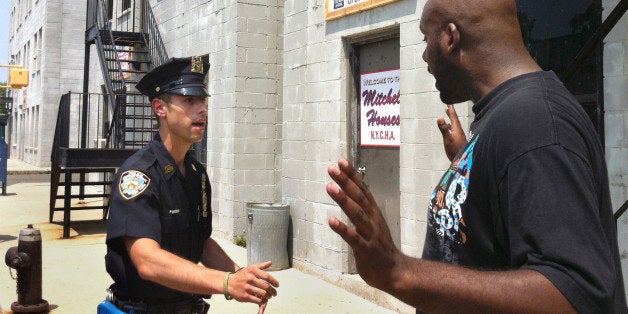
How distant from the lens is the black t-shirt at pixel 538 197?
1.17 meters

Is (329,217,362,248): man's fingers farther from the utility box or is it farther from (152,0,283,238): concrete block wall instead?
the utility box

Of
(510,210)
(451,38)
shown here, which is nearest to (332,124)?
(451,38)

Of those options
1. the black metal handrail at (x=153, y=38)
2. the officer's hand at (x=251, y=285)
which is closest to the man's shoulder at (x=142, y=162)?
the officer's hand at (x=251, y=285)

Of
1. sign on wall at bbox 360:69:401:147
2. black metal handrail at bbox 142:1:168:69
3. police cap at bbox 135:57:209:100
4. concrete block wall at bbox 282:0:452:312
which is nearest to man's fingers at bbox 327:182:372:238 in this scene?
police cap at bbox 135:57:209:100

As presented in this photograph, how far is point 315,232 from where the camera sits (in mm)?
7598

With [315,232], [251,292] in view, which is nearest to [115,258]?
[251,292]

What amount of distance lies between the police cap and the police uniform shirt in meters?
0.29

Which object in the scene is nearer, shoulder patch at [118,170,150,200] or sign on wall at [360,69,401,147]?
shoulder patch at [118,170,150,200]

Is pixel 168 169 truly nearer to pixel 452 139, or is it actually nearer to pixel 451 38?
pixel 452 139

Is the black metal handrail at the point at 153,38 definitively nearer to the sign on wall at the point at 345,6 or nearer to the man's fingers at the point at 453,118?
the sign on wall at the point at 345,6

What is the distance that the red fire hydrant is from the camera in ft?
18.7

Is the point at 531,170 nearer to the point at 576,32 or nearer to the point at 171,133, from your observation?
the point at 171,133

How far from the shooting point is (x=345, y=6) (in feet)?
22.9

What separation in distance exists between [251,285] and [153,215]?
2.32ft
